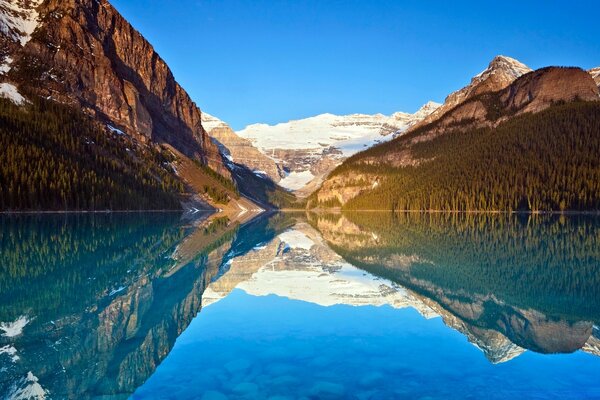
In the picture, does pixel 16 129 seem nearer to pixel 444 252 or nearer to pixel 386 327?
pixel 444 252

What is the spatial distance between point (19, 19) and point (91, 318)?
19061cm

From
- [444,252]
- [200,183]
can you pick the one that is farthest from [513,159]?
[444,252]

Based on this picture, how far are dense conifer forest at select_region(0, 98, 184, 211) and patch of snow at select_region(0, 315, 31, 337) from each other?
80228mm

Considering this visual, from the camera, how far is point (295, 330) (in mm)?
13820

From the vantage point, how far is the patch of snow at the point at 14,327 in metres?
12.1

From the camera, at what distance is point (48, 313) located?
1445 centimetres

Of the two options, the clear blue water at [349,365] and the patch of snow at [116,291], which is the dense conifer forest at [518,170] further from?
the patch of snow at [116,291]

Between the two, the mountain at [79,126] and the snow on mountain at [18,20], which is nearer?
the mountain at [79,126]

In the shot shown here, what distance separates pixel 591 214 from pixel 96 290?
118 m

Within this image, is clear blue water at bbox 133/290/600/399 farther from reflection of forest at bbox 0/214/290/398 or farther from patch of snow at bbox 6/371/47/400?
patch of snow at bbox 6/371/47/400

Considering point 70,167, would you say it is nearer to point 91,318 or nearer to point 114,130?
point 114,130

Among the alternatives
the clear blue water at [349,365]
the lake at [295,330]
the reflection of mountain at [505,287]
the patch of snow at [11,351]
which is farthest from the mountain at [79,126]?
the clear blue water at [349,365]

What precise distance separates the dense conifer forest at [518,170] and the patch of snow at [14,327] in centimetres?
12498

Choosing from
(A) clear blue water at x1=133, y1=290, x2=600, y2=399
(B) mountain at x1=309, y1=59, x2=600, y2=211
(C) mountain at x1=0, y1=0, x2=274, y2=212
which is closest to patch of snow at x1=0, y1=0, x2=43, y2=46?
(C) mountain at x1=0, y1=0, x2=274, y2=212
